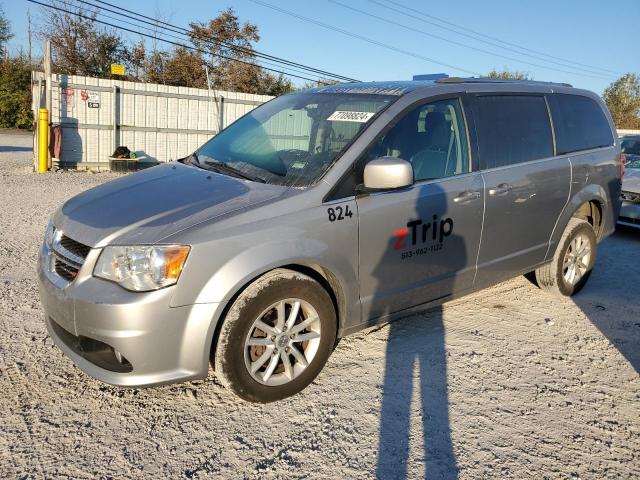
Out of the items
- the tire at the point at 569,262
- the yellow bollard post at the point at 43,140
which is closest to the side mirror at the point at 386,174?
the tire at the point at 569,262

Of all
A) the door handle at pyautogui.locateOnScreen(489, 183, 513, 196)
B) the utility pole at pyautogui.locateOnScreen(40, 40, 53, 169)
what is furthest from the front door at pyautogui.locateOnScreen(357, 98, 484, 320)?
the utility pole at pyautogui.locateOnScreen(40, 40, 53, 169)

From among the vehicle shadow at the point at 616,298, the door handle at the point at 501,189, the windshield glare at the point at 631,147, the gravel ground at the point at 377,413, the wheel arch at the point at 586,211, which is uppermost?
the windshield glare at the point at 631,147

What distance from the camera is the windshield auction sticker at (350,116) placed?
3.48 metres

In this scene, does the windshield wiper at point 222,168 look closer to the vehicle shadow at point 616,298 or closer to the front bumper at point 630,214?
the vehicle shadow at point 616,298

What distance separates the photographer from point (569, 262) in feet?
16.8

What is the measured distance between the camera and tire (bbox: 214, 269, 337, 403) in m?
2.81

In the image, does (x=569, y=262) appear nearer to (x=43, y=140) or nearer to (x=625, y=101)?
(x=43, y=140)

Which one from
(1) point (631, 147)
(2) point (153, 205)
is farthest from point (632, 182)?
(2) point (153, 205)

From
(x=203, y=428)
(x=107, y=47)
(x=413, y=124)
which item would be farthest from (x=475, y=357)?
(x=107, y=47)

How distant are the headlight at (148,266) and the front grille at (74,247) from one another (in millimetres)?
254

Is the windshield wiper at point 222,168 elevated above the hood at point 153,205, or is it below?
above

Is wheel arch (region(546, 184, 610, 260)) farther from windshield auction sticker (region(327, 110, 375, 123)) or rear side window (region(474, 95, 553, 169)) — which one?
windshield auction sticker (region(327, 110, 375, 123))

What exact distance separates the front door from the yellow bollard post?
11.3 metres

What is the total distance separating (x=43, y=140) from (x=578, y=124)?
38.8 feet
